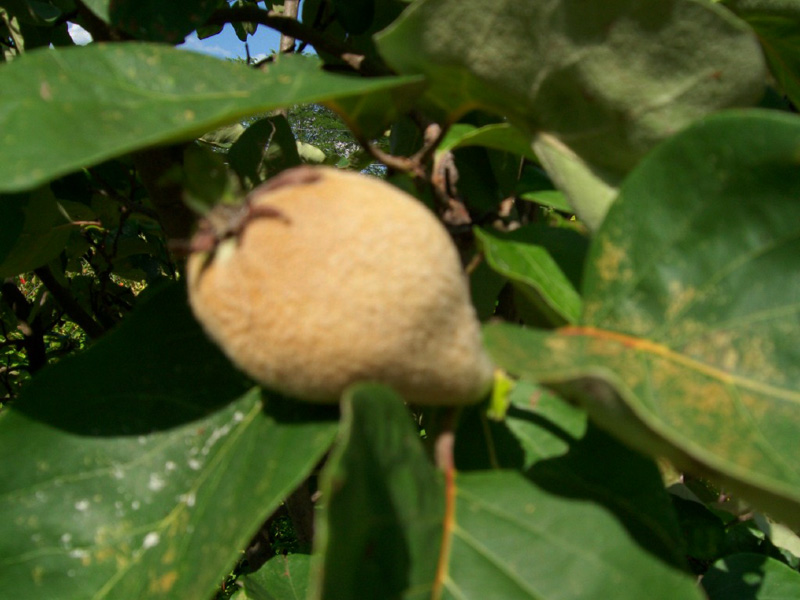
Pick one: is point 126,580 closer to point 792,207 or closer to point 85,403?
point 85,403

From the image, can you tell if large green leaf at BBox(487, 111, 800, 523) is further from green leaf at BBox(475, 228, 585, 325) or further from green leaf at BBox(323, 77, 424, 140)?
green leaf at BBox(323, 77, 424, 140)

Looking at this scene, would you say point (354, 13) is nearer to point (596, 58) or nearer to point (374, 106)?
point (374, 106)

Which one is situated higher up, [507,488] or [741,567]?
[507,488]

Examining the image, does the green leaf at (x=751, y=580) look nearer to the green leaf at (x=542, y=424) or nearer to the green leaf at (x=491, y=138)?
the green leaf at (x=542, y=424)

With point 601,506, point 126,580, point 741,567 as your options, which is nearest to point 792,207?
point 601,506

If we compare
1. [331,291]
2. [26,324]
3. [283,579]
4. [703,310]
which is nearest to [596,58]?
[703,310]
